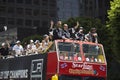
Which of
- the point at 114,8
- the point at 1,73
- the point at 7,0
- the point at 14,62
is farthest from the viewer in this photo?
Answer: the point at 7,0

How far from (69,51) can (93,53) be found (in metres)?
1.24

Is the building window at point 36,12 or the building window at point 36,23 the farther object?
the building window at point 36,12

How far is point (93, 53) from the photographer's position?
20719mm

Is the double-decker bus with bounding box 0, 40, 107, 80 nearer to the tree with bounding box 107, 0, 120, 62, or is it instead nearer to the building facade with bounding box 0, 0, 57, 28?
the tree with bounding box 107, 0, 120, 62

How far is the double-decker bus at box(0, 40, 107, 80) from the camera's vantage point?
1981 cm

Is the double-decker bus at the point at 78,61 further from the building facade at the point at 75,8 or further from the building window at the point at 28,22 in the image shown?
the building window at the point at 28,22

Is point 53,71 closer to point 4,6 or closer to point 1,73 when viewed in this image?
point 1,73

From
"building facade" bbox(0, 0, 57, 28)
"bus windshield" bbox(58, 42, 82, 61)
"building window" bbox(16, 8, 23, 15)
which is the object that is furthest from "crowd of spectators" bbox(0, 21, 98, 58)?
"building window" bbox(16, 8, 23, 15)

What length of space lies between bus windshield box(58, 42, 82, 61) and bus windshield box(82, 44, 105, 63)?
38 centimetres

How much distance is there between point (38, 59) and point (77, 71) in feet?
6.55

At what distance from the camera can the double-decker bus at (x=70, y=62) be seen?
65.0 ft

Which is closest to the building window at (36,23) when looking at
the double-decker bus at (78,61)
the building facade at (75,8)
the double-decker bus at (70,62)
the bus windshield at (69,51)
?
the building facade at (75,8)

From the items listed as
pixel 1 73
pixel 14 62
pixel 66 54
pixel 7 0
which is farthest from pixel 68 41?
pixel 7 0

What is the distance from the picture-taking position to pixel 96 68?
2047 cm
